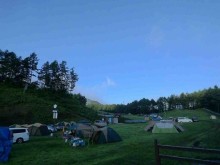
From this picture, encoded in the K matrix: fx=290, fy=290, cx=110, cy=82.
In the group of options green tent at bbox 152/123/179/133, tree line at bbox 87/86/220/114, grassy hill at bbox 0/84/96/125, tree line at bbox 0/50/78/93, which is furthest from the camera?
tree line at bbox 87/86/220/114

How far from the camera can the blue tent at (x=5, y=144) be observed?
68.2ft

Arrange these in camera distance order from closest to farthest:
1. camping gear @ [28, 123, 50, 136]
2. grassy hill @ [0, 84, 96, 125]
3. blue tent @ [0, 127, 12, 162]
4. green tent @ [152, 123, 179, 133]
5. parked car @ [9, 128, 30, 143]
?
1. blue tent @ [0, 127, 12, 162]
2. parked car @ [9, 128, 30, 143]
3. green tent @ [152, 123, 179, 133]
4. camping gear @ [28, 123, 50, 136]
5. grassy hill @ [0, 84, 96, 125]

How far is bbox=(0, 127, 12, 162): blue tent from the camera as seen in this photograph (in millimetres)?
20792

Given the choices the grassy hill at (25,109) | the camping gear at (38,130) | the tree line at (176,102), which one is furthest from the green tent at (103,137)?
the tree line at (176,102)

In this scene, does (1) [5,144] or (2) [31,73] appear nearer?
(1) [5,144]

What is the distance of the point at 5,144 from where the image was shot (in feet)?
70.6

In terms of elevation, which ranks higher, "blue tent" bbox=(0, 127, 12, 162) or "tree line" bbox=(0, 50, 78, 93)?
"tree line" bbox=(0, 50, 78, 93)

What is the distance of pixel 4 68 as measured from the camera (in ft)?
319

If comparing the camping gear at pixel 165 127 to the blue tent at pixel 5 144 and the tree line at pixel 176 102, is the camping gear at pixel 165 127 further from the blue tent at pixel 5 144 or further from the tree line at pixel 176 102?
the tree line at pixel 176 102

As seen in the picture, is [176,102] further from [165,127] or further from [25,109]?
[165,127]

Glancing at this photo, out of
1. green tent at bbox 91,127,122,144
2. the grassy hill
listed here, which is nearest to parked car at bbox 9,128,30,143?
green tent at bbox 91,127,122,144

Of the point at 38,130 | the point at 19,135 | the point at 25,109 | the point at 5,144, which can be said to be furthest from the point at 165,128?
the point at 25,109

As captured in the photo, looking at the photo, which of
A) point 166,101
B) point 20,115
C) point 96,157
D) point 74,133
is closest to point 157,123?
point 74,133

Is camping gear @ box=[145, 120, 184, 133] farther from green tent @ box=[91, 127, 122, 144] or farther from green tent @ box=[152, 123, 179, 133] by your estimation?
green tent @ box=[91, 127, 122, 144]
